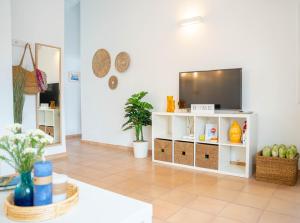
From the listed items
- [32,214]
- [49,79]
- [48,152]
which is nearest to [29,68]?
[49,79]

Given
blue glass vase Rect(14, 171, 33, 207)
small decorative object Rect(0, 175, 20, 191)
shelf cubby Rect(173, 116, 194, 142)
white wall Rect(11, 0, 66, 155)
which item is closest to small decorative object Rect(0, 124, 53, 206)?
blue glass vase Rect(14, 171, 33, 207)

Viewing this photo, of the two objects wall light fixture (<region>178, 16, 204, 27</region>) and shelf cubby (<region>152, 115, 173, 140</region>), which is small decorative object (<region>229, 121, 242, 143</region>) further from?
wall light fixture (<region>178, 16, 204, 27</region>)

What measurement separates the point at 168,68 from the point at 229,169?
181cm

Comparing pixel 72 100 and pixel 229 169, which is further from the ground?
pixel 72 100

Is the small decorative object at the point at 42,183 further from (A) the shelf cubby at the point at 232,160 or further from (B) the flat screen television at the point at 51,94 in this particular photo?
(B) the flat screen television at the point at 51,94

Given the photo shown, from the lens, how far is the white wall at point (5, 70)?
9.30ft

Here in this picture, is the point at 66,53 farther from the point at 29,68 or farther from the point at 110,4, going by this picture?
the point at 29,68

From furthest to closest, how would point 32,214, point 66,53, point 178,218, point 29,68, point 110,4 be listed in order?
point 66,53, point 110,4, point 29,68, point 178,218, point 32,214

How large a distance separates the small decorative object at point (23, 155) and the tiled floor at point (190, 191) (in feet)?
3.62

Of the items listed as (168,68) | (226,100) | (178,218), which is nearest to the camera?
(178,218)

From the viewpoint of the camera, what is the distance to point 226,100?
318cm

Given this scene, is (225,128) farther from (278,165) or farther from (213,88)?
(278,165)

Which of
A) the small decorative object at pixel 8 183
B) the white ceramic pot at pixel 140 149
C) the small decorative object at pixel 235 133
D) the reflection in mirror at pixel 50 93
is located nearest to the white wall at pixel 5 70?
the reflection in mirror at pixel 50 93

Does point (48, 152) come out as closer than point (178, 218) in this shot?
No
